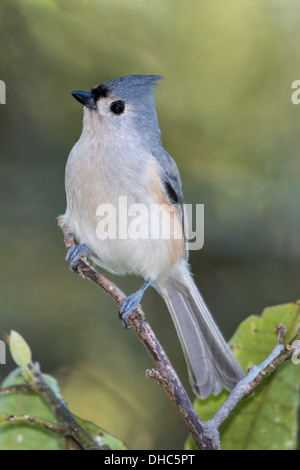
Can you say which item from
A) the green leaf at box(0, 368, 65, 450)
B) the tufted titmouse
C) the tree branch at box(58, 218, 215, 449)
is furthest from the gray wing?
the green leaf at box(0, 368, 65, 450)

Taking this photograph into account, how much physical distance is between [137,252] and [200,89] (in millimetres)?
1172

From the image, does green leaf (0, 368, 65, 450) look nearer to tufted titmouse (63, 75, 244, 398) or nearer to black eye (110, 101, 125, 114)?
tufted titmouse (63, 75, 244, 398)

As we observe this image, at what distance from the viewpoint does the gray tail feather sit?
213 cm

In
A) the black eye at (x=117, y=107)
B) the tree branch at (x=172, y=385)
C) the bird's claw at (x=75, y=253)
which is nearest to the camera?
the tree branch at (x=172, y=385)

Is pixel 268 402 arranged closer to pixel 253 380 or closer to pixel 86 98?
pixel 253 380

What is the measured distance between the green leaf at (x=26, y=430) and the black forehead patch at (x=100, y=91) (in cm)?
112

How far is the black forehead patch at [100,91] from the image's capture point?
2.20 m

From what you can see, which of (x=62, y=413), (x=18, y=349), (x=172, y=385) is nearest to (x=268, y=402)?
(x=172, y=385)

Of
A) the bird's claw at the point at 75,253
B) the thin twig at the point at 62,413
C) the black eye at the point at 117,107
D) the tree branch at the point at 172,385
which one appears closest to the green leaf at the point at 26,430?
the thin twig at the point at 62,413

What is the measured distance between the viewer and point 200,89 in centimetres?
304

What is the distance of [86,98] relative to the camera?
219cm

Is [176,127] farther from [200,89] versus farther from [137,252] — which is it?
[137,252]

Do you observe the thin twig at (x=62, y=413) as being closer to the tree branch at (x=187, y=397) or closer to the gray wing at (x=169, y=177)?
the tree branch at (x=187, y=397)

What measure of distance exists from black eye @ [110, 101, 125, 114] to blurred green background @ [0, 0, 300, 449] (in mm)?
817
